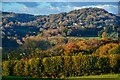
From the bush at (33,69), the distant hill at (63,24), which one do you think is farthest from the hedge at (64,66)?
the distant hill at (63,24)

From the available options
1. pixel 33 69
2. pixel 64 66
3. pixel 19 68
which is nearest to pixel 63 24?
pixel 64 66

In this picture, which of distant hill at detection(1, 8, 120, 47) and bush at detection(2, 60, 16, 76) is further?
distant hill at detection(1, 8, 120, 47)

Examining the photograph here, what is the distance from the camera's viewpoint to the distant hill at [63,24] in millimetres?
6965

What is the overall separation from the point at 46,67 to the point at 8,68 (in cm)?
95

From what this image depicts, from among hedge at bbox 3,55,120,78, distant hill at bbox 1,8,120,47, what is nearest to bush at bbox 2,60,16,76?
hedge at bbox 3,55,120,78

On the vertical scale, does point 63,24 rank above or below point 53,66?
above

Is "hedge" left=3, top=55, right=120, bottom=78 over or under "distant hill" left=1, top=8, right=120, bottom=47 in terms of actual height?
under

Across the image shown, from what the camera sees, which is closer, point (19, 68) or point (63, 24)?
point (19, 68)

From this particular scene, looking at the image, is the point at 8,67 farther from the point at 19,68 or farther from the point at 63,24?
the point at 63,24

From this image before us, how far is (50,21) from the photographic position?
7281mm

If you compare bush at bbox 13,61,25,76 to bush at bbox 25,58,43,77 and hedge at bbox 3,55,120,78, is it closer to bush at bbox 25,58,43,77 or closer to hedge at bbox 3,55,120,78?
hedge at bbox 3,55,120,78

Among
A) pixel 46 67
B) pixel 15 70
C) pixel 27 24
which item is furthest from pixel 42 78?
pixel 27 24

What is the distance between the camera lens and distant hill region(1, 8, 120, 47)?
22.9 ft

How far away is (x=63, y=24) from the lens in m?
7.31
